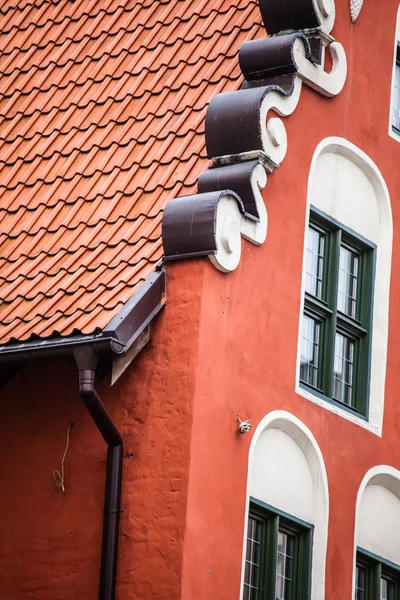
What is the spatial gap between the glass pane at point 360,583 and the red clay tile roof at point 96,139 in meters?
3.50

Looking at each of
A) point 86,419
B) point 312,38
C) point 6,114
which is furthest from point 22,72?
point 86,419

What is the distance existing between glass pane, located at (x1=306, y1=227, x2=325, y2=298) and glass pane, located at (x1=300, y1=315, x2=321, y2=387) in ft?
0.92

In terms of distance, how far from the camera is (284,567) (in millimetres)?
13461

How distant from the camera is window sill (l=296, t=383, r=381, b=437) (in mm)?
13664

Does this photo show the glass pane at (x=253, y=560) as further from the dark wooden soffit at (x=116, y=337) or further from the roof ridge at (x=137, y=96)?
the roof ridge at (x=137, y=96)

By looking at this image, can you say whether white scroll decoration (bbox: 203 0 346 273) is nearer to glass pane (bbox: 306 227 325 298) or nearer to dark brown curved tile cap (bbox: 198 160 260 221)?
dark brown curved tile cap (bbox: 198 160 260 221)

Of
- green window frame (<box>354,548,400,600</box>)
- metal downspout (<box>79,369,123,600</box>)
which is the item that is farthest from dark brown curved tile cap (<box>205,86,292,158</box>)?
green window frame (<box>354,548,400,600</box>)

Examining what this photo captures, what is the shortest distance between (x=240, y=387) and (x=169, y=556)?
1617 millimetres

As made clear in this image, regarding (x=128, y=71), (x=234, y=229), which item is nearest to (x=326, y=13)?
(x=128, y=71)

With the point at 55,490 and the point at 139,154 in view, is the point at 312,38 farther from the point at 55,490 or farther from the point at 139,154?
the point at 55,490

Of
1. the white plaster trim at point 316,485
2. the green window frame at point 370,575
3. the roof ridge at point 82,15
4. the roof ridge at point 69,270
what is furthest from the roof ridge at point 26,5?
the green window frame at point 370,575

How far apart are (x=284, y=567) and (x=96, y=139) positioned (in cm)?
437

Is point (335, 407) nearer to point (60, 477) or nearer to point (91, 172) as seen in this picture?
point (60, 477)

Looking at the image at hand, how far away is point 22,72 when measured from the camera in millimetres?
16484
